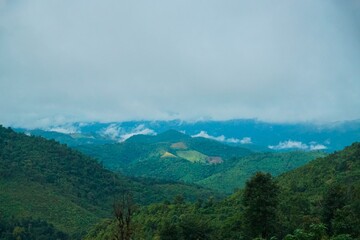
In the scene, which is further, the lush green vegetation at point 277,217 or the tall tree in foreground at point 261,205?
the tall tree in foreground at point 261,205

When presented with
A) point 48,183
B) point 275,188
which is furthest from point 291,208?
point 48,183

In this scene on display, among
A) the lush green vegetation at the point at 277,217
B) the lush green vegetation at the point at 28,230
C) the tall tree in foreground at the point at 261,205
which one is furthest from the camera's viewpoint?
the lush green vegetation at the point at 28,230

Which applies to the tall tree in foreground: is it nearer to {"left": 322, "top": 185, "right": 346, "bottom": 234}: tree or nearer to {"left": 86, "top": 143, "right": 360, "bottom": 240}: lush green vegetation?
{"left": 86, "top": 143, "right": 360, "bottom": 240}: lush green vegetation

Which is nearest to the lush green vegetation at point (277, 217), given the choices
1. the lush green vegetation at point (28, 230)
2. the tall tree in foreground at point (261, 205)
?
the tall tree in foreground at point (261, 205)

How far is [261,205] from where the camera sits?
56.1m

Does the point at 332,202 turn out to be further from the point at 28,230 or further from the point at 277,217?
the point at 28,230

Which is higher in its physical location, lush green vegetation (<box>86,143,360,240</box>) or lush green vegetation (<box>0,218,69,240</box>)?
lush green vegetation (<box>86,143,360,240</box>)

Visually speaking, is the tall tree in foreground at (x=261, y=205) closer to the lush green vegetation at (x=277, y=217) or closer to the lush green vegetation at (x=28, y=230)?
the lush green vegetation at (x=277, y=217)

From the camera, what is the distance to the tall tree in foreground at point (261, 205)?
5600 centimetres

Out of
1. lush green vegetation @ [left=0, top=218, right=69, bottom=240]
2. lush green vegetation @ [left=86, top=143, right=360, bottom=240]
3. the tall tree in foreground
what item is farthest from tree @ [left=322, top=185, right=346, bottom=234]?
lush green vegetation @ [left=0, top=218, right=69, bottom=240]

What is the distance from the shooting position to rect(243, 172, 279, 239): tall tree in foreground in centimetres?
5600

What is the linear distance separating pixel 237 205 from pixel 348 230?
1858 inches

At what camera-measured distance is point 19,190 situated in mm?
169625

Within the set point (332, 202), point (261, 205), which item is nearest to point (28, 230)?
point (261, 205)
